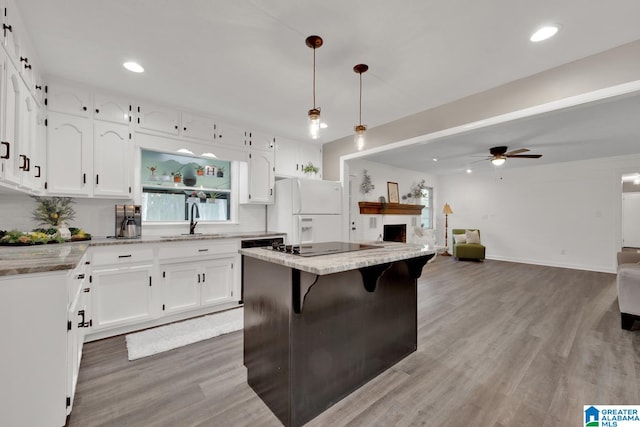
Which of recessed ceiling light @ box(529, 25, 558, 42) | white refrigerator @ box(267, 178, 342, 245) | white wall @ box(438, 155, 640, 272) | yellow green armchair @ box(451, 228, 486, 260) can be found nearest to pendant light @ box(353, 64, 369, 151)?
recessed ceiling light @ box(529, 25, 558, 42)

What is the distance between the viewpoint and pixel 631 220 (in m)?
9.52

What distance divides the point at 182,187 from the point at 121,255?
129 cm

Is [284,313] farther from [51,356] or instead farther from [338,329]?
[51,356]

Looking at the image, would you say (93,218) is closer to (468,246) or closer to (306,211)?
(306,211)

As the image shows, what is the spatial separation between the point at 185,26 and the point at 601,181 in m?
8.51

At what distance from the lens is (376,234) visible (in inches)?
264

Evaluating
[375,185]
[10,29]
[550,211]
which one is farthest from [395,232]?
[10,29]

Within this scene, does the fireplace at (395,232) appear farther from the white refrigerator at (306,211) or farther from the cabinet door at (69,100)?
the cabinet door at (69,100)

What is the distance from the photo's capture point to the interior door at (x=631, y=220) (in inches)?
368

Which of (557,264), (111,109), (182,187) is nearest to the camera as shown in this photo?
(111,109)

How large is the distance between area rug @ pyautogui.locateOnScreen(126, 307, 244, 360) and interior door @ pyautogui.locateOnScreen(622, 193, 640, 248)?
13178mm

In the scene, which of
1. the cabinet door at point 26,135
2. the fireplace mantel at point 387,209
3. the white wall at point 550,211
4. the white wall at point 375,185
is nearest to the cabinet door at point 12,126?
the cabinet door at point 26,135

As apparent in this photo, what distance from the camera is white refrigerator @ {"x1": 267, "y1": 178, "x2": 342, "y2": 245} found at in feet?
12.8

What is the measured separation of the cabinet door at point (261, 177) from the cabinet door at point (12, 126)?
236 cm
